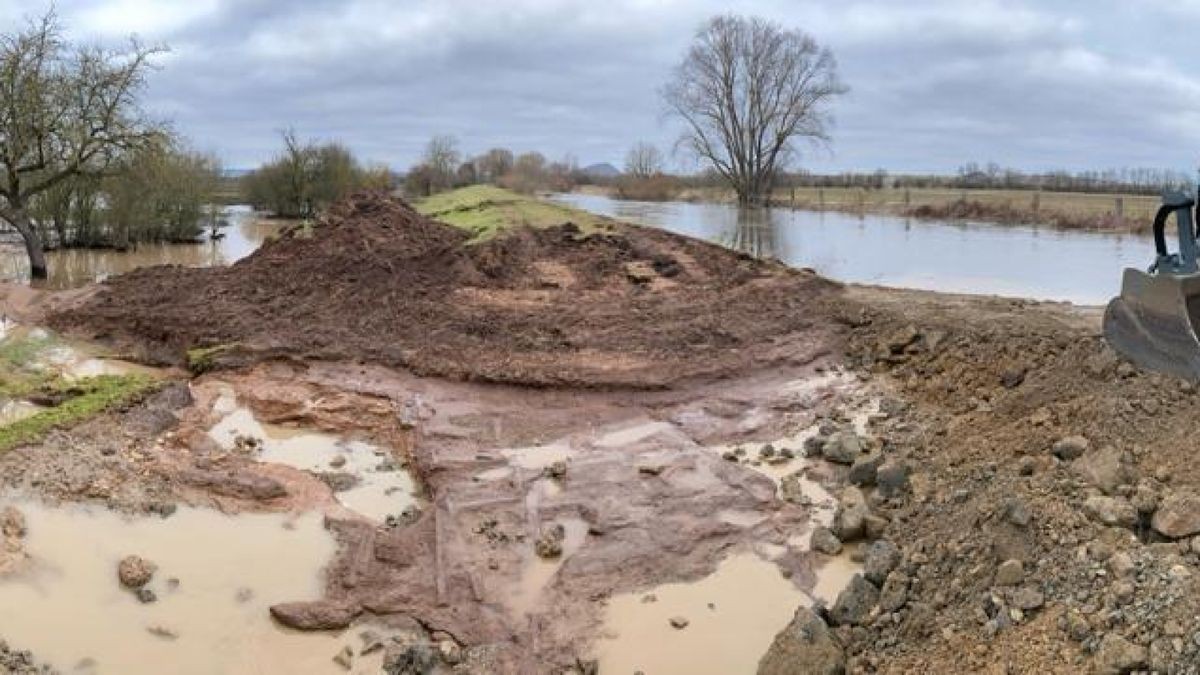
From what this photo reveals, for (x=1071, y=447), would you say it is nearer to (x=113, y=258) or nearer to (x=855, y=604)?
(x=855, y=604)

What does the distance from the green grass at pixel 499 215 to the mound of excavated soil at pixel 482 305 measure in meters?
1.24

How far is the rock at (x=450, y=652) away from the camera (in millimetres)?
5910

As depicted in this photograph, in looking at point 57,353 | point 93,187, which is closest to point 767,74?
point 93,187

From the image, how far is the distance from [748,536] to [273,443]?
5.55 m

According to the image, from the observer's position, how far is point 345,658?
19.6 ft

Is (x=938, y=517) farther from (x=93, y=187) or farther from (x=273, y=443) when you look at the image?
(x=93, y=187)

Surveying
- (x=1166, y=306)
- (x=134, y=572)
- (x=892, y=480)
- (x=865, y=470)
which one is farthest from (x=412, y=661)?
(x=1166, y=306)

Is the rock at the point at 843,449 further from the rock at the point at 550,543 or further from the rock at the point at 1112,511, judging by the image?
the rock at the point at 1112,511

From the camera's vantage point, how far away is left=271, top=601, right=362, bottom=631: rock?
6.39 metres

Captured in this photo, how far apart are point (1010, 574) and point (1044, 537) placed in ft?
1.34

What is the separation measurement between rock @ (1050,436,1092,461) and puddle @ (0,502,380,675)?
5.24m

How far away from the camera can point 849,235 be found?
35.5 meters

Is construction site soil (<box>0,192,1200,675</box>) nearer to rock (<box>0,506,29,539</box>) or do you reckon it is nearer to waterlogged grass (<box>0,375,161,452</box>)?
waterlogged grass (<box>0,375,161,452</box>)

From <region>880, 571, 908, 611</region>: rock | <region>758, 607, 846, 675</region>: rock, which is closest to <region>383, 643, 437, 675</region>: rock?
<region>758, 607, 846, 675</region>: rock
